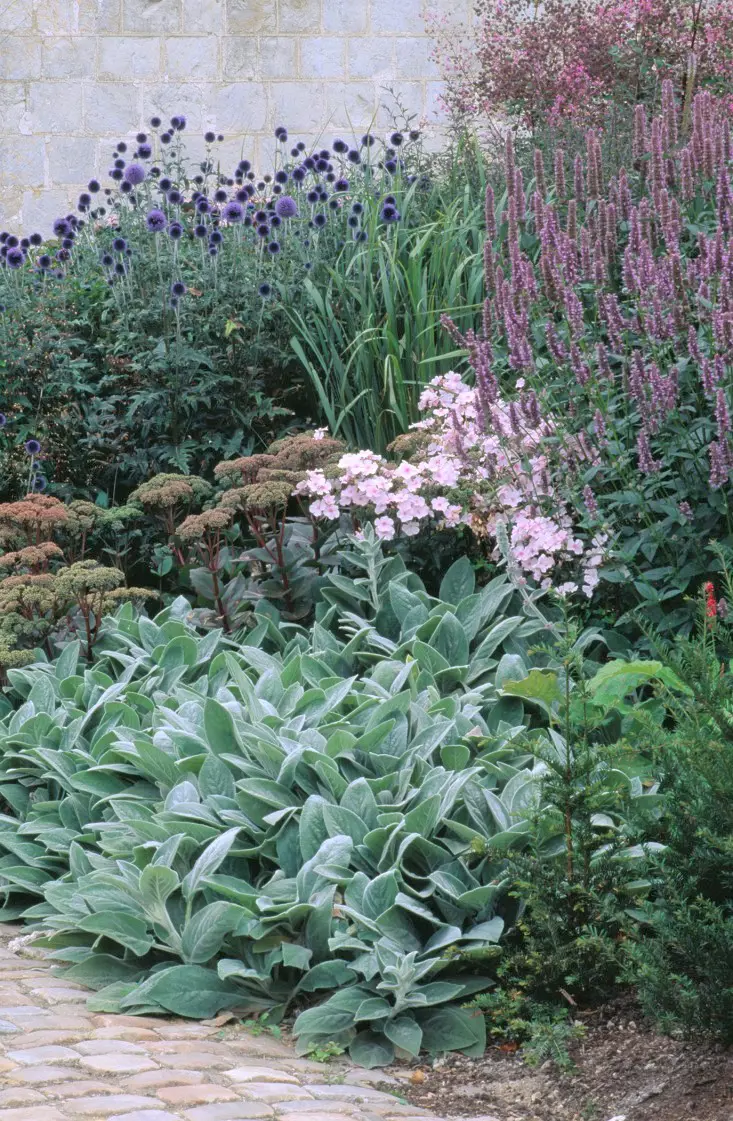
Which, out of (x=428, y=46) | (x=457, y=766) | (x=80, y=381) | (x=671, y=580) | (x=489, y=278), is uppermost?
(x=428, y=46)

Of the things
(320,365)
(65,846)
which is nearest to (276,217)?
(320,365)

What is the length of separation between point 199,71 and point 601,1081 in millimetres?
9766

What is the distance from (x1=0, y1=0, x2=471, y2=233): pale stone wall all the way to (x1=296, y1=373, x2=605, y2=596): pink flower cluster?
21.4 ft

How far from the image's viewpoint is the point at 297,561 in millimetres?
4809

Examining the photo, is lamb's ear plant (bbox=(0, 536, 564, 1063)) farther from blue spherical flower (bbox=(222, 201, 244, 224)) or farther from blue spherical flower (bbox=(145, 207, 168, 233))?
blue spherical flower (bbox=(222, 201, 244, 224))

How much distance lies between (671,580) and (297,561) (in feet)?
4.84

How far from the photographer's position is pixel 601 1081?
2.50m

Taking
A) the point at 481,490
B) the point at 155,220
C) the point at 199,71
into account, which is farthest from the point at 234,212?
the point at 199,71

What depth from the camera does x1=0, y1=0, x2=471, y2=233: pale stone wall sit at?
10.5 m

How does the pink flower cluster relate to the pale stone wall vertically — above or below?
below

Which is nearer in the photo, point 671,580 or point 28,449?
point 671,580

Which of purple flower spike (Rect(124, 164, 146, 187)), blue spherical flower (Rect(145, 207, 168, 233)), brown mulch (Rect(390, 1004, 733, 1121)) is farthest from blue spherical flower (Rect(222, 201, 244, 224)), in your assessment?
brown mulch (Rect(390, 1004, 733, 1121))

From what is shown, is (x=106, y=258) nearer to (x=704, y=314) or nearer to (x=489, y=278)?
(x=489, y=278)

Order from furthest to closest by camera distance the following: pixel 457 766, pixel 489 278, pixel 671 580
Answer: pixel 489 278, pixel 671 580, pixel 457 766
